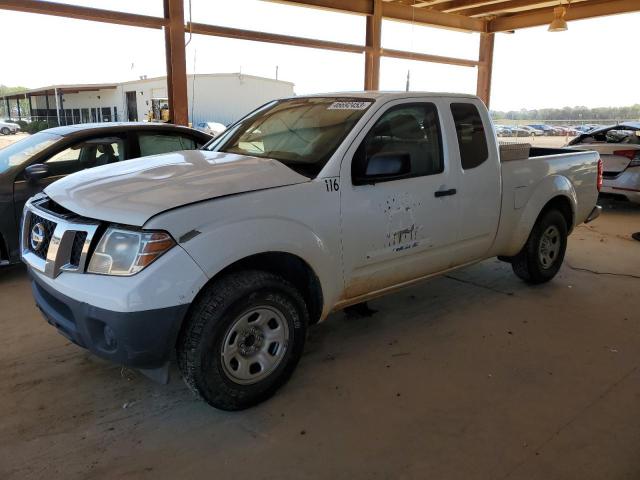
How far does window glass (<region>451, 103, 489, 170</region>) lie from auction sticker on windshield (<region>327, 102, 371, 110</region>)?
86 centimetres

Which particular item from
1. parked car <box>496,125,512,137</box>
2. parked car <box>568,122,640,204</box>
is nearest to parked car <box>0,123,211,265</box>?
parked car <box>568,122,640,204</box>

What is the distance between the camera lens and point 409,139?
12.1ft

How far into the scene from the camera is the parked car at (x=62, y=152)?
15.8 feet

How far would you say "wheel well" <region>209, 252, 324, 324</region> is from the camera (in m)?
2.87

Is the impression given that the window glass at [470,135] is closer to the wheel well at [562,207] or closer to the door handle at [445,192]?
the door handle at [445,192]

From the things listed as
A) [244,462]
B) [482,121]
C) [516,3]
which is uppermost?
[516,3]

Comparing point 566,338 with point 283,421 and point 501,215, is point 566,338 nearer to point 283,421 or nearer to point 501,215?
point 501,215

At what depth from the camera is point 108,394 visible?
308 centimetres

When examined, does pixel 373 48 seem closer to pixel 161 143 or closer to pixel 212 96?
pixel 161 143

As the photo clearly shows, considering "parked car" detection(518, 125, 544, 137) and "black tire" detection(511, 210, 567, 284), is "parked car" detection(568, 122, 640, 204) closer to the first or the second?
"black tire" detection(511, 210, 567, 284)

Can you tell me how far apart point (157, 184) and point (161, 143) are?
3225 mm

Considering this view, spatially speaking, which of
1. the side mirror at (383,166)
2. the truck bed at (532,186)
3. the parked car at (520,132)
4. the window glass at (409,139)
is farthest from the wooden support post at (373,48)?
the parked car at (520,132)

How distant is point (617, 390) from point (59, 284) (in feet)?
11.0

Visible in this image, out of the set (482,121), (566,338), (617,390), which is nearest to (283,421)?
(617,390)
